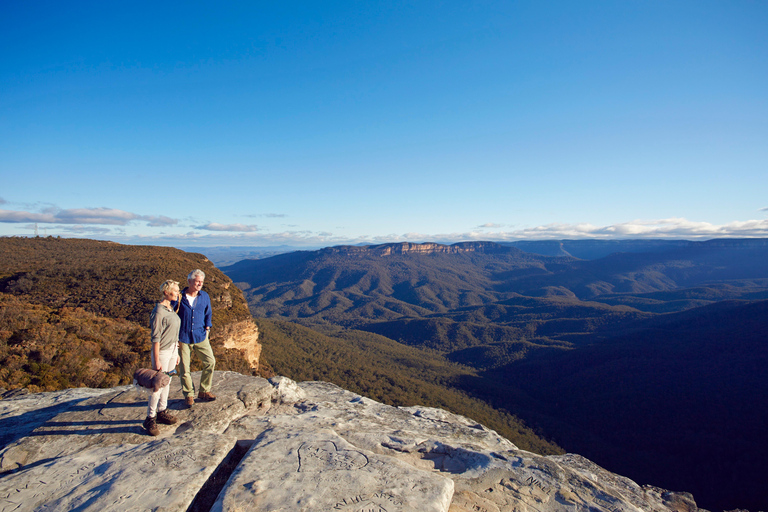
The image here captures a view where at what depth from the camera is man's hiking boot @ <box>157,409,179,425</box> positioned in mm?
6184

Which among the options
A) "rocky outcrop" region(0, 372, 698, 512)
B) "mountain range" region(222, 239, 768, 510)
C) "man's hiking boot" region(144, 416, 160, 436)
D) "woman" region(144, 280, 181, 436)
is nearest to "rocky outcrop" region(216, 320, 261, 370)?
"rocky outcrop" region(0, 372, 698, 512)

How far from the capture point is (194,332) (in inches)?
265

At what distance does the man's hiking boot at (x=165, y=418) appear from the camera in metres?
6.18

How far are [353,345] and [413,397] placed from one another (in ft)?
127

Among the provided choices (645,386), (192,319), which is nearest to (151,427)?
(192,319)

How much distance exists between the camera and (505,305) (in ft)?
513

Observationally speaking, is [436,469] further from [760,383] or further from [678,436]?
[760,383]

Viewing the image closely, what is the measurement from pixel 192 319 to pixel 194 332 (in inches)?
11.6

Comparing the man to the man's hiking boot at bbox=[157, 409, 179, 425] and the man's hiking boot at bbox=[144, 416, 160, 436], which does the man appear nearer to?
the man's hiking boot at bbox=[157, 409, 179, 425]

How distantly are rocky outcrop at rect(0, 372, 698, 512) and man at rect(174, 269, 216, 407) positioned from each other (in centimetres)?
42

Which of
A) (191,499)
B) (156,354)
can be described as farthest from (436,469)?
(156,354)

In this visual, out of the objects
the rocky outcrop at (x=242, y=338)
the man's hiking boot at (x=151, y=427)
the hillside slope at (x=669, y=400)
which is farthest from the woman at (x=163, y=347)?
the hillside slope at (x=669, y=400)

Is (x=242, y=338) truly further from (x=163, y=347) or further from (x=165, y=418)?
(x=163, y=347)

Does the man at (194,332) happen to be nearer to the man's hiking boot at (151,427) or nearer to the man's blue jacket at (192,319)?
the man's blue jacket at (192,319)
